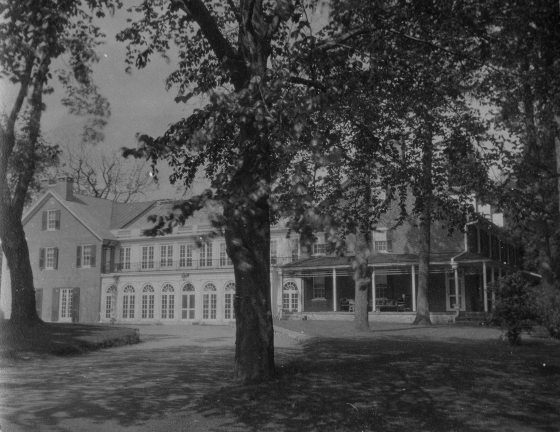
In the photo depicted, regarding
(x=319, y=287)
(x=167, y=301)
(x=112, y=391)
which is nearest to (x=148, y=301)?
(x=167, y=301)

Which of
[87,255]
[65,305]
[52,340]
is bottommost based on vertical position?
[52,340]

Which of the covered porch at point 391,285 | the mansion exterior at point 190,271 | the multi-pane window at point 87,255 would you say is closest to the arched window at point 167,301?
the mansion exterior at point 190,271

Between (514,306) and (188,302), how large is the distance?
29.1 m

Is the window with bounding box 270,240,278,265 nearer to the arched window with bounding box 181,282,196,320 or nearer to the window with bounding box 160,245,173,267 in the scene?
the arched window with bounding box 181,282,196,320

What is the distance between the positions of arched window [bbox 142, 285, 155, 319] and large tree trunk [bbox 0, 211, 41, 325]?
72.5 ft

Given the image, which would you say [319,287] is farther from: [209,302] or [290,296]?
[209,302]

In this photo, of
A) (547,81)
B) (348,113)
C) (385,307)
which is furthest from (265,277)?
(385,307)

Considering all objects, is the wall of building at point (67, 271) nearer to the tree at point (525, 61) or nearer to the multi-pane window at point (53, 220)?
the multi-pane window at point (53, 220)

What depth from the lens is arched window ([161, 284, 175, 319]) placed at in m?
42.3

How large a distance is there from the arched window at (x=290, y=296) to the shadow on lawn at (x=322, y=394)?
84.4 feet

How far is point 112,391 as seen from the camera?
1001 centimetres

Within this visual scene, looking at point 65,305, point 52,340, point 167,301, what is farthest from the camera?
point 65,305

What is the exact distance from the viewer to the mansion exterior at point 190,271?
35375 millimetres

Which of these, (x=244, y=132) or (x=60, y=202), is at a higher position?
(x=60, y=202)
